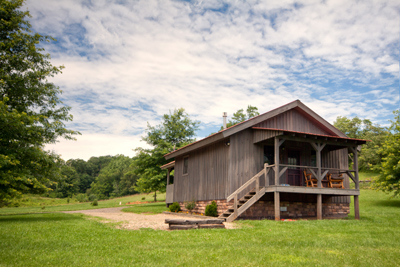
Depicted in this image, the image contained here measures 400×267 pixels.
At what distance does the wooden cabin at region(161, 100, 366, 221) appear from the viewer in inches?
549

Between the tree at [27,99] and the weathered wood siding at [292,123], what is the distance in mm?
10169

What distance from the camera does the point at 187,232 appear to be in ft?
31.3

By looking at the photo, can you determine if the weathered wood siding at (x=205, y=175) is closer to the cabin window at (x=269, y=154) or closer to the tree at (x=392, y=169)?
the cabin window at (x=269, y=154)

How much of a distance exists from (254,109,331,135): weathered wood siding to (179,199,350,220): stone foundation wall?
396cm

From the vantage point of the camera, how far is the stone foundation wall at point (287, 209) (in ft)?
48.0

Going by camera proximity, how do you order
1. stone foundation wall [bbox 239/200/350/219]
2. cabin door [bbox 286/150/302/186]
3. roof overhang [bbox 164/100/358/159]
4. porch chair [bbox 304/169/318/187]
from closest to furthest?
stone foundation wall [bbox 239/200/350/219] → roof overhang [bbox 164/100/358/159] → porch chair [bbox 304/169/318/187] → cabin door [bbox 286/150/302/186]

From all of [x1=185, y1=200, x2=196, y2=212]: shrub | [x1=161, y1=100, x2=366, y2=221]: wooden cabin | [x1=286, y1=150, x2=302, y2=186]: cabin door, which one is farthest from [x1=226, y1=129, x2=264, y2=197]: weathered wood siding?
[x1=185, y1=200, x2=196, y2=212]: shrub

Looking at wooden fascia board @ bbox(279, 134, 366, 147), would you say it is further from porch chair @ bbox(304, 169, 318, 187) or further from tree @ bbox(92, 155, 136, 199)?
tree @ bbox(92, 155, 136, 199)

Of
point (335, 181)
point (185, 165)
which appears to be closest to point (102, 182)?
point (185, 165)

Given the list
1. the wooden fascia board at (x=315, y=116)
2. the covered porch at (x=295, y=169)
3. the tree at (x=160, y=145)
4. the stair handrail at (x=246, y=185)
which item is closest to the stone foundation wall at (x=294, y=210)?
the covered porch at (x=295, y=169)

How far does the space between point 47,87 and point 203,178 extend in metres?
9.30

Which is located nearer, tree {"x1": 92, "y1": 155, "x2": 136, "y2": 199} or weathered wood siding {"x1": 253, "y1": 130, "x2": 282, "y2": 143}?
weathered wood siding {"x1": 253, "y1": 130, "x2": 282, "y2": 143}

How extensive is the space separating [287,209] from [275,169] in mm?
3230

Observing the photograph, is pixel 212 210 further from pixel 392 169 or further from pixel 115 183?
pixel 115 183
